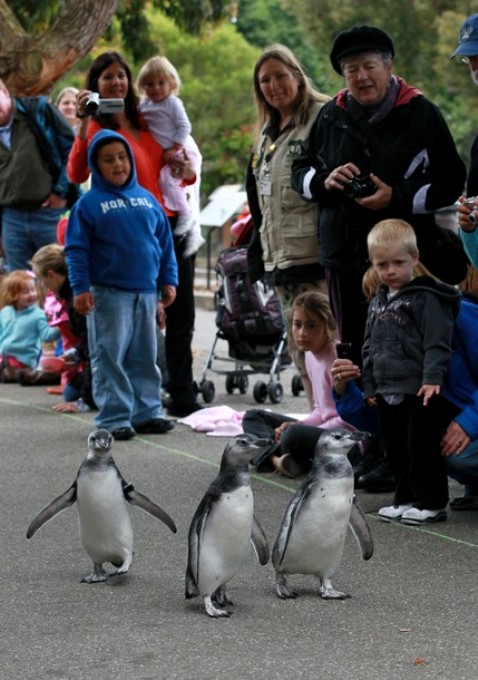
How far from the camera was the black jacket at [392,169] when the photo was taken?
759cm

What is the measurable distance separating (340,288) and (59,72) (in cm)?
1014

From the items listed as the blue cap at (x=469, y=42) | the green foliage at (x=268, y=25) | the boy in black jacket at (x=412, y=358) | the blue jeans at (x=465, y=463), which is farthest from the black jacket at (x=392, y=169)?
the green foliage at (x=268, y=25)

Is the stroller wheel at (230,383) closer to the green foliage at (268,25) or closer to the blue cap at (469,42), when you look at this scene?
the blue cap at (469,42)

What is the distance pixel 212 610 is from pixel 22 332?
759 cm

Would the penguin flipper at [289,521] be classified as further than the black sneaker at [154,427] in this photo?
No

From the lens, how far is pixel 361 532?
223 inches

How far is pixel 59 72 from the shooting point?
56.7 ft

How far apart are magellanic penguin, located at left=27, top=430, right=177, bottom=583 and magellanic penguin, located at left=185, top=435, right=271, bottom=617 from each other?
0.47 m

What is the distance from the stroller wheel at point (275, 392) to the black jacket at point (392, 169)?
3.40 meters

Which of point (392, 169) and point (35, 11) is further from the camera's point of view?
point (35, 11)

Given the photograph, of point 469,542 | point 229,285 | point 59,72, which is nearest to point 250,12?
point 59,72

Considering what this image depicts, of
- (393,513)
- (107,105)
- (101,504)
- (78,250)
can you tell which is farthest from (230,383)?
(101,504)

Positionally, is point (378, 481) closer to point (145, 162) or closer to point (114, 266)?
point (114, 266)

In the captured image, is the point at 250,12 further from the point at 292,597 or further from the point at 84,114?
the point at 292,597
